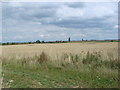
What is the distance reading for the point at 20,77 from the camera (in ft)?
20.6

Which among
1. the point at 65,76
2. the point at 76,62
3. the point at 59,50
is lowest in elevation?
the point at 65,76

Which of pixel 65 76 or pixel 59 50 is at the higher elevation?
pixel 59 50

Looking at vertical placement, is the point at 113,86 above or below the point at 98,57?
below

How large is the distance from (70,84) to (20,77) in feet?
5.98

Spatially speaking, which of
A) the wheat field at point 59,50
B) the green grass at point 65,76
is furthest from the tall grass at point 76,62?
the wheat field at point 59,50

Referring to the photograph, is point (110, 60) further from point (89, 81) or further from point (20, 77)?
point (20, 77)

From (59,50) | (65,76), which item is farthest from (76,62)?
(59,50)

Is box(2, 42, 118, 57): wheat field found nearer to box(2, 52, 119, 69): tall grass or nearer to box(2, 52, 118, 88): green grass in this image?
box(2, 52, 119, 69): tall grass

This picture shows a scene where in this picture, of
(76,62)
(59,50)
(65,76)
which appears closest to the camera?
(65,76)

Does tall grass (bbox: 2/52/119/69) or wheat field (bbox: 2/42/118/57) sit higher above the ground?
wheat field (bbox: 2/42/118/57)

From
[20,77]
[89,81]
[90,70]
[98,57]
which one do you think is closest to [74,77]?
[89,81]

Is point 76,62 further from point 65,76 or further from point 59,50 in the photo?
point 59,50

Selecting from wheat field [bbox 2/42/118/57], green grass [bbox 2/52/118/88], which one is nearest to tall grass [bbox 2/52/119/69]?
green grass [bbox 2/52/118/88]

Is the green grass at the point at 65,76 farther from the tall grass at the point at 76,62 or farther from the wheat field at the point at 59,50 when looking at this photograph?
the wheat field at the point at 59,50
